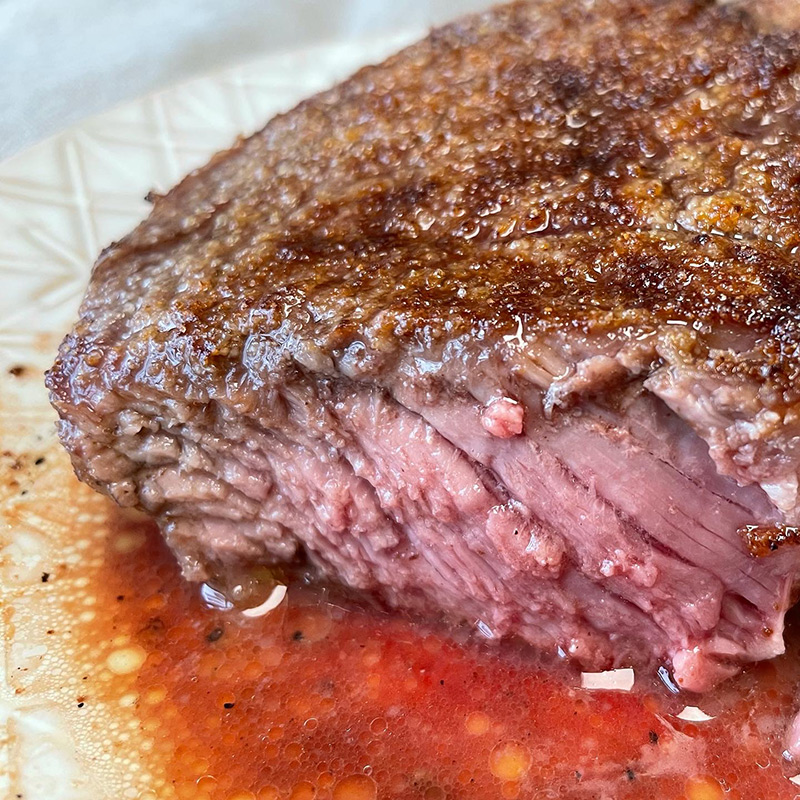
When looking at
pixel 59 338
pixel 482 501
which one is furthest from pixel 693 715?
pixel 59 338

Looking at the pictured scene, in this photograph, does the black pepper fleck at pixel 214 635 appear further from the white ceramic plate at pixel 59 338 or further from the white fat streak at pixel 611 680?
the white fat streak at pixel 611 680

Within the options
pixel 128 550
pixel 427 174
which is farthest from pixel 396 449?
pixel 128 550

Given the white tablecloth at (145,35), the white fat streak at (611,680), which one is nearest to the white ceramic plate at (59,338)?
the white tablecloth at (145,35)

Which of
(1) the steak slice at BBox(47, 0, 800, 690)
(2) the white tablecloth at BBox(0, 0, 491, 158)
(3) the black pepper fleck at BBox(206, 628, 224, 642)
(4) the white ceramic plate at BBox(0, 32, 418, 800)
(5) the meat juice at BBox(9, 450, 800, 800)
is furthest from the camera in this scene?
(2) the white tablecloth at BBox(0, 0, 491, 158)

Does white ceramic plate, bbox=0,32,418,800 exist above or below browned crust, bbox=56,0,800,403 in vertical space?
below

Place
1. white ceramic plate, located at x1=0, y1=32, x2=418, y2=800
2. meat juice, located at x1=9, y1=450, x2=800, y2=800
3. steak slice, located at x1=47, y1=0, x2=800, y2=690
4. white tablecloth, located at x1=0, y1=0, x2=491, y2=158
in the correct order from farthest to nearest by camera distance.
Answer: white tablecloth, located at x1=0, y1=0, x2=491, y2=158 → white ceramic plate, located at x1=0, y1=32, x2=418, y2=800 → meat juice, located at x1=9, y1=450, x2=800, y2=800 → steak slice, located at x1=47, y1=0, x2=800, y2=690

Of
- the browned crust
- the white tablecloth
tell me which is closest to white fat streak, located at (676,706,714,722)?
the browned crust

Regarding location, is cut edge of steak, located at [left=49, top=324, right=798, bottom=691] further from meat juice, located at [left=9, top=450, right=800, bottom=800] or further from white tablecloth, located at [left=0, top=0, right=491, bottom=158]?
white tablecloth, located at [left=0, top=0, right=491, bottom=158]

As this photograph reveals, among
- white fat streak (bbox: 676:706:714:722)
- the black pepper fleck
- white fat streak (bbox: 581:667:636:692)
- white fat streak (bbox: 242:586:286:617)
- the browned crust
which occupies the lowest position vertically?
white fat streak (bbox: 676:706:714:722)
